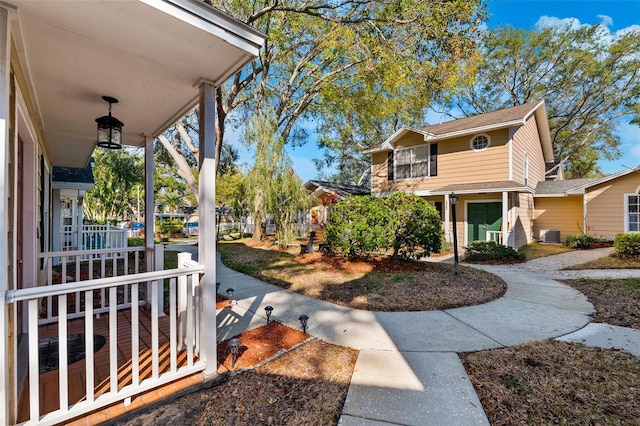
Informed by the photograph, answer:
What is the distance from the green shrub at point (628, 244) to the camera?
322 inches

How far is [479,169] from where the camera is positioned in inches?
443

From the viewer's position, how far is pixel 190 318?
253 centimetres

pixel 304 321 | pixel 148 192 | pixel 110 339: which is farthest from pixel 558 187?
pixel 110 339

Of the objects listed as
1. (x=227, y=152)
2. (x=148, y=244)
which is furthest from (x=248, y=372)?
(x=227, y=152)

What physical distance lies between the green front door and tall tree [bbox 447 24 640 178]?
22.6 ft

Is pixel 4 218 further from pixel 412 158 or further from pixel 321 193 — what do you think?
pixel 321 193

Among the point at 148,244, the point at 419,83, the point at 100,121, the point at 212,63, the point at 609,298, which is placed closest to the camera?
the point at 212,63

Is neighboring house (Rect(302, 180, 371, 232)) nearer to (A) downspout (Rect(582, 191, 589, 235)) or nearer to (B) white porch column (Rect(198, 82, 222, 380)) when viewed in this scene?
(A) downspout (Rect(582, 191, 589, 235))

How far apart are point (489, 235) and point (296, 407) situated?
11.2 metres

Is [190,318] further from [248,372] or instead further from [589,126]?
[589,126]

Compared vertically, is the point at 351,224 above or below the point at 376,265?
above

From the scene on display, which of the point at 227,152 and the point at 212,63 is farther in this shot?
the point at 227,152

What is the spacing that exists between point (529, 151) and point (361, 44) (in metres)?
9.27

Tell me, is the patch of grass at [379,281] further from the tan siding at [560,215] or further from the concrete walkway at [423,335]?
the tan siding at [560,215]
